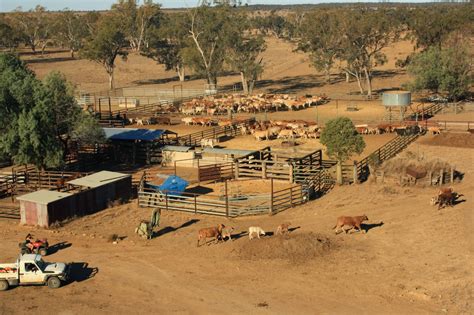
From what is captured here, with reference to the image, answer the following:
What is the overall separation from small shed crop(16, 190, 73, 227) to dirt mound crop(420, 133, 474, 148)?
22.2m

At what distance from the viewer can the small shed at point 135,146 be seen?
35188 mm

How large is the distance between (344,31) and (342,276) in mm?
47428

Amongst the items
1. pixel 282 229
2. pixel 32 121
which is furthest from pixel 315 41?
pixel 282 229

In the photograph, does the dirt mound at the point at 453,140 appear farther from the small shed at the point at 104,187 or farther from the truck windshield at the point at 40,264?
the truck windshield at the point at 40,264

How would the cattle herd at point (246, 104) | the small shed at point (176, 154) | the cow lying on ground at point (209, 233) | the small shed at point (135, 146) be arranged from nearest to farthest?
1. the cow lying on ground at point (209, 233)
2. the small shed at point (176, 154)
3. the small shed at point (135, 146)
4. the cattle herd at point (246, 104)

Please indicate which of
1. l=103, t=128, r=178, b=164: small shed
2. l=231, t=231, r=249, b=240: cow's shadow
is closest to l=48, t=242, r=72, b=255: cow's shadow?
l=231, t=231, r=249, b=240: cow's shadow

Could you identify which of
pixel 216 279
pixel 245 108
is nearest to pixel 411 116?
pixel 245 108

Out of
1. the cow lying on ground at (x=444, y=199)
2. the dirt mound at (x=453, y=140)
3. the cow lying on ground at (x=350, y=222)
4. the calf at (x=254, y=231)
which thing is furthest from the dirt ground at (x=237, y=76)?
the calf at (x=254, y=231)

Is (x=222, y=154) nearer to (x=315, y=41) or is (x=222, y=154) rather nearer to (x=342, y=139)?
(x=342, y=139)

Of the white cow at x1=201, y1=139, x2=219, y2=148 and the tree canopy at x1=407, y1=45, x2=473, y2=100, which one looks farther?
the tree canopy at x1=407, y1=45, x2=473, y2=100

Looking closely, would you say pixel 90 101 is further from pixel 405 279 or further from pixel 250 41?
pixel 405 279

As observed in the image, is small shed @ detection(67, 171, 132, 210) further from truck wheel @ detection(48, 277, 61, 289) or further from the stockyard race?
truck wheel @ detection(48, 277, 61, 289)

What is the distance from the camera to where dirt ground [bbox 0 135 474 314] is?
640 inches

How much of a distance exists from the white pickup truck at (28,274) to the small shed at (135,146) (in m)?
17.6
